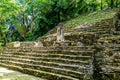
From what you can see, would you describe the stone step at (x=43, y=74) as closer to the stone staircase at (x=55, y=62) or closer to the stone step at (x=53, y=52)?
the stone staircase at (x=55, y=62)

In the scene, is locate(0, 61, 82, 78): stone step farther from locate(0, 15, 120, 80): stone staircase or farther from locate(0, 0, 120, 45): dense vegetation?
locate(0, 0, 120, 45): dense vegetation

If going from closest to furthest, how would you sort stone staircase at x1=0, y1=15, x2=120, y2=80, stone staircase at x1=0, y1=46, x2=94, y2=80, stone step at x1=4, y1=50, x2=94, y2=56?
1. stone staircase at x1=0, y1=15, x2=120, y2=80
2. stone staircase at x1=0, y1=46, x2=94, y2=80
3. stone step at x1=4, y1=50, x2=94, y2=56

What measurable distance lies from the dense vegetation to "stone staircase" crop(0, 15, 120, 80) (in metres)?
11.6

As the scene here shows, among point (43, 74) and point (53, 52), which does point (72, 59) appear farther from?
point (53, 52)

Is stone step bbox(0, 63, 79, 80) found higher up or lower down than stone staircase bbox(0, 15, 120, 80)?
lower down

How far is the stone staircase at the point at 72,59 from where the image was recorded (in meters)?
6.20

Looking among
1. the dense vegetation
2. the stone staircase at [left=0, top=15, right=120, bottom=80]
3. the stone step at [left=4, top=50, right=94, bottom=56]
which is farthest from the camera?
the dense vegetation

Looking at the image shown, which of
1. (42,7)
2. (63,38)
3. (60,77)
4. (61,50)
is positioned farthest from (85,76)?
(42,7)

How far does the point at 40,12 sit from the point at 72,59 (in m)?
16.7

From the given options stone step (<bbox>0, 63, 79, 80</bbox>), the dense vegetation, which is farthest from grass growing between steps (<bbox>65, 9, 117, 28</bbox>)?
stone step (<bbox>0, 63, 79, 80</bbox>)

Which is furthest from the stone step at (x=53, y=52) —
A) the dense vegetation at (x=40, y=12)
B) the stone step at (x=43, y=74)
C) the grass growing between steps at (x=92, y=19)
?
the dense vegetation at (x=40, y=12)

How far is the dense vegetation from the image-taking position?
22.9 m

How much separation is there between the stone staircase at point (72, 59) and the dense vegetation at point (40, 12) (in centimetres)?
1158

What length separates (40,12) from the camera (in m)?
24.0
